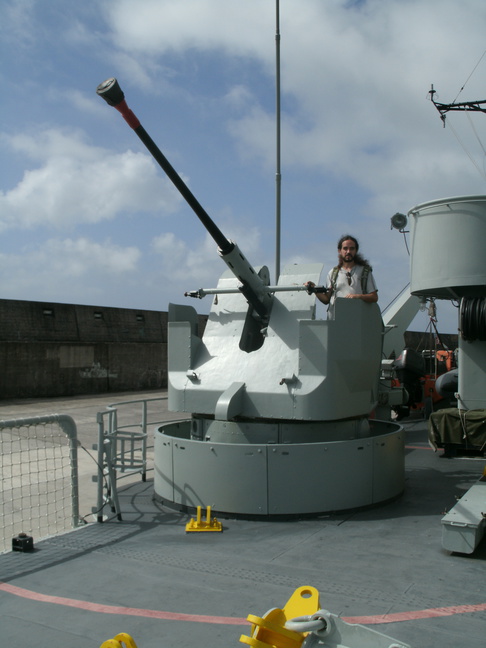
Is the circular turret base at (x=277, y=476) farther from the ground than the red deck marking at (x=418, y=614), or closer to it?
farther from the ground

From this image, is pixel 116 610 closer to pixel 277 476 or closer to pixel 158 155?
pixel 277 476

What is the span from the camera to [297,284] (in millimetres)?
6273

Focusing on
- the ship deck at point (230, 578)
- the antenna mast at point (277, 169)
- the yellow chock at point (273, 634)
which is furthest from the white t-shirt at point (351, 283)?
the yellow chock at point (273, 634)

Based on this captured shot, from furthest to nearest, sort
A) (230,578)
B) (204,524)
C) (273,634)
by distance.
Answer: (204,524) < (230,578) < (273,634)

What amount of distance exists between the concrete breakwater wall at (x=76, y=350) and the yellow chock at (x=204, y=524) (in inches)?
471

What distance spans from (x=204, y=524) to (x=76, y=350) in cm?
1332

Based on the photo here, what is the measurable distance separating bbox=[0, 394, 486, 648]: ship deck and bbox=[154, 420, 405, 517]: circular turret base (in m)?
0.13

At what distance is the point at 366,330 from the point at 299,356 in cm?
71

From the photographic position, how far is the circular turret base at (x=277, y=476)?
518 cm

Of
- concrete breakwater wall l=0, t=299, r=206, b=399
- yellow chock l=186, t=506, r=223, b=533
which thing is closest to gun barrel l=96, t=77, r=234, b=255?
yellow chock l=186, t=506, r=223, b=533

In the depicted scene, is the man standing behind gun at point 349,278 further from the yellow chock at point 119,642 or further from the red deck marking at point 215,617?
the yellow chock at point 119,642

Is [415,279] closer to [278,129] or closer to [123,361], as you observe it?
[278,129]

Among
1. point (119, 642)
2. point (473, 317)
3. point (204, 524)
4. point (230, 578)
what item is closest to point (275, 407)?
point (204, 524)

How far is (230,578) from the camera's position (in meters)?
3.86
